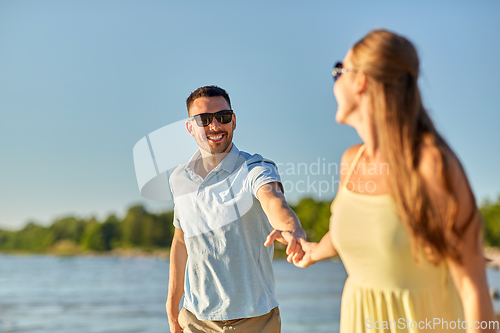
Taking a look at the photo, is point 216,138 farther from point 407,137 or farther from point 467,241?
point 467,241

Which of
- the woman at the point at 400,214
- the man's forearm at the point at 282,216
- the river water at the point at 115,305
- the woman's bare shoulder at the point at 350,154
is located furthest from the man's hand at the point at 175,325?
the river water at the point at 115,305

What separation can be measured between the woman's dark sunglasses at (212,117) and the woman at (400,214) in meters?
1.46

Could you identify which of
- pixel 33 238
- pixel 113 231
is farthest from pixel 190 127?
pixel 33 238

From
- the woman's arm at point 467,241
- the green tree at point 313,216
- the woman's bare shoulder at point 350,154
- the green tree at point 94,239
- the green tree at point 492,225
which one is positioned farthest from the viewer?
the green tree at point 94,239

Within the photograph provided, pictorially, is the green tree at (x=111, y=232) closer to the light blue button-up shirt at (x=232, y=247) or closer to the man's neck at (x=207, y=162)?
the man's neck at (x=207, y=162)

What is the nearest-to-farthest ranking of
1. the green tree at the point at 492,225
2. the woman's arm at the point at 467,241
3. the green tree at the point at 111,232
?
the woman's arm at the point at 467,241 → the green tree at the point at 492,225 → the green tree at the point at 111,232

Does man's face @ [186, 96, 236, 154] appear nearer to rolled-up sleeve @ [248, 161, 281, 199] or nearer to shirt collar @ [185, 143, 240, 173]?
shirt collar @ [185, 143, 240, 173]

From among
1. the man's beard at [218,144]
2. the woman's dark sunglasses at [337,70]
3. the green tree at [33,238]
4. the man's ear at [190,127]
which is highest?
the woman's dark sunglasses at [337,70]

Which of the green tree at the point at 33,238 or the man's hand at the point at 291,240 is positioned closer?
the man's hand at the point at 291,240

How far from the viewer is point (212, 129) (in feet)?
10.8

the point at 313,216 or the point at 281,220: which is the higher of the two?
Result: the point at 281,220

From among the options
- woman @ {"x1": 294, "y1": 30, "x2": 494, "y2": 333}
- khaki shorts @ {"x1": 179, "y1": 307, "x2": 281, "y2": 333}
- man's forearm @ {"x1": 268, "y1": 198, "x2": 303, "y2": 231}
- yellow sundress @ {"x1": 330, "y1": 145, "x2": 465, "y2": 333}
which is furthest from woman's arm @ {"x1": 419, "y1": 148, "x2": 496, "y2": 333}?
khaki shorts @ {"x1": 179, "y1": 307, "x2": 281, "y2": 333}

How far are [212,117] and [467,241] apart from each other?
2094 mm

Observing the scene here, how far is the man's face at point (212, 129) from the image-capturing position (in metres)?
3.29
